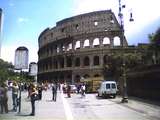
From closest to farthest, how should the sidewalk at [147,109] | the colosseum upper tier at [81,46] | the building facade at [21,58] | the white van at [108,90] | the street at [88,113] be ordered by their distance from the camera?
the building facade at [21,58] < the street at [88,113] < the sidewalk at [147,109] < the white van at [108,90] < the colosseum upper tier at [81,46]

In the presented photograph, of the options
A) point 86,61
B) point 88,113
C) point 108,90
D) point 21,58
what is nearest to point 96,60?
point 86,61

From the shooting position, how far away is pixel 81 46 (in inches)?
3007

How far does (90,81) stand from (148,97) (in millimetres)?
21276

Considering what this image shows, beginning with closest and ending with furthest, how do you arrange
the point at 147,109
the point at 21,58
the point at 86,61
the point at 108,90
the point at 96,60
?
the point at 21,58 < the point at 147,109 < the point at 108,90 < the point at 96,60 < the point at 86,61

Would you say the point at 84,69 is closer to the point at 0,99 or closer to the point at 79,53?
the point at 79,53

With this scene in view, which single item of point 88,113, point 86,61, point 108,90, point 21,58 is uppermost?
point 86,61

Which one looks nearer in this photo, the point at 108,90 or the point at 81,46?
the point at 108,90

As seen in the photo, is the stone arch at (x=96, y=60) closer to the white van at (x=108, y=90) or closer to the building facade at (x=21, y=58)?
the white van at (x=108, y=90)

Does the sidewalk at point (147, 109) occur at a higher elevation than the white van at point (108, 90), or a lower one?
lower

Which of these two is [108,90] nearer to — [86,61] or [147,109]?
[147,109]

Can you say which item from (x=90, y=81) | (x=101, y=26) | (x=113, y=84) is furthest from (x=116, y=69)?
(x=113, y=84)

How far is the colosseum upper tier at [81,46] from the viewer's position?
238ft

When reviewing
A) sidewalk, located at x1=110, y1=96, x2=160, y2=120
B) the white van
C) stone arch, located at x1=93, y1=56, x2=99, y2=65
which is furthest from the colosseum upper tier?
sidewalk, located at x1=110, y1=96, x2=160, y2=120

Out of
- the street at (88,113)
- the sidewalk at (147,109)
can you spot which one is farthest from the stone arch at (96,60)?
the street at (88,113)
